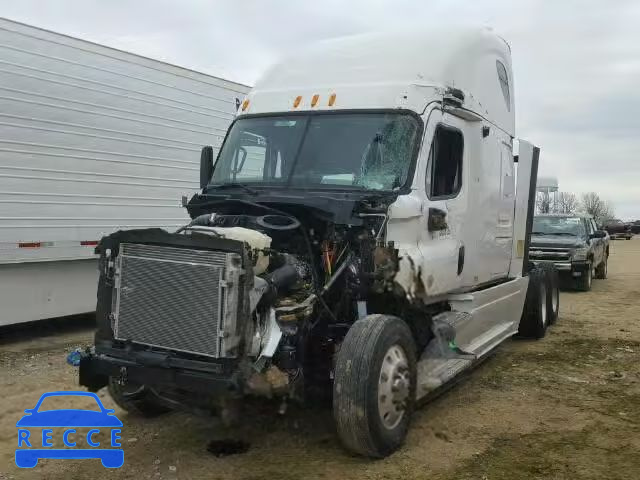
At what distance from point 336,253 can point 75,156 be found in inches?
184

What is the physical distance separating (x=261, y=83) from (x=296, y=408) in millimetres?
3164

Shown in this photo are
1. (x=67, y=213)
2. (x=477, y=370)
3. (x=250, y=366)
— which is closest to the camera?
(x=250, y=366)

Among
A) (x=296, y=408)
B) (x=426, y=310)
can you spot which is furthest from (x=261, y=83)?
(x=296, y=408)

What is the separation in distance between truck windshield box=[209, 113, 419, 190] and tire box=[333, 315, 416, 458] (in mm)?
1285

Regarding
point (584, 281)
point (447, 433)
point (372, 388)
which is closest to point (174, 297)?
point (372, 388)

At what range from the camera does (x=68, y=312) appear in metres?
8.47

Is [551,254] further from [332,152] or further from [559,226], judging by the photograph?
[332,152]

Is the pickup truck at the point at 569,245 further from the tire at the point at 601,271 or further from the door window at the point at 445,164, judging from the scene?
the door window at the point at 445,164

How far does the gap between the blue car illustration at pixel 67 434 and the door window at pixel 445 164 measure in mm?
3256

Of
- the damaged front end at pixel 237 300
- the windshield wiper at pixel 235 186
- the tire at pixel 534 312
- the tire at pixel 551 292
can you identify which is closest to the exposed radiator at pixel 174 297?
the damaged front end at pixel 237 300

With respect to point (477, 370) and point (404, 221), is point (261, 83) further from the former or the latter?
point (477, 370)

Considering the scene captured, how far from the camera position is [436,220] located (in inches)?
219

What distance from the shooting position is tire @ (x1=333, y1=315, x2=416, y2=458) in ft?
14.2

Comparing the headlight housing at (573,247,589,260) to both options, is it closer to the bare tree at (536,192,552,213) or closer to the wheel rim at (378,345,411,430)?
the wheel rim at (378,345,411,430)
